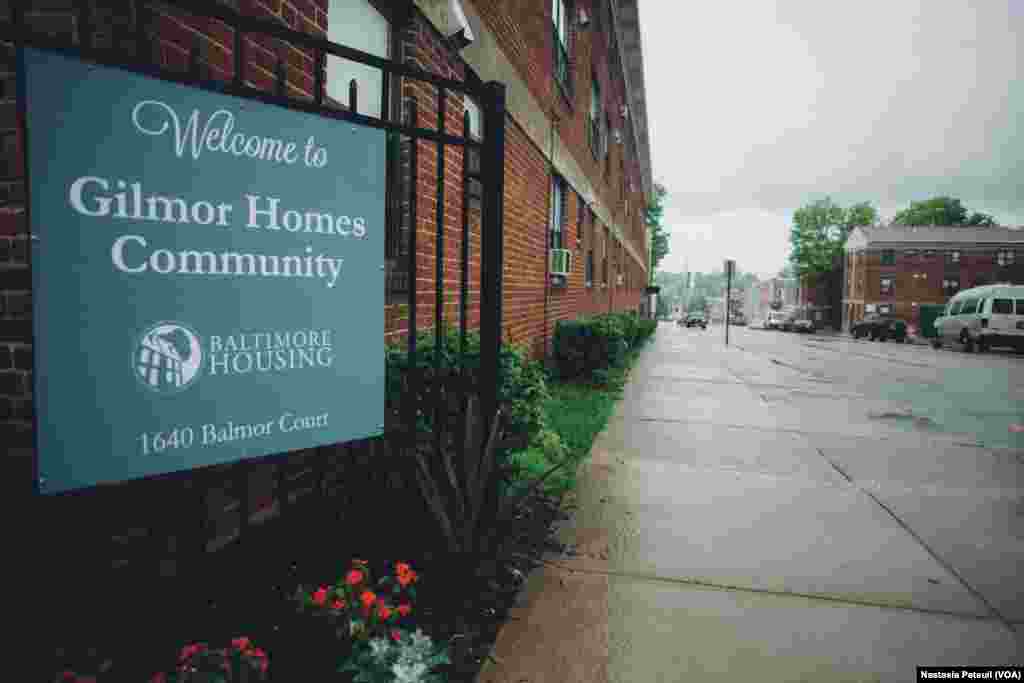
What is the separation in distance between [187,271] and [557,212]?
843cm

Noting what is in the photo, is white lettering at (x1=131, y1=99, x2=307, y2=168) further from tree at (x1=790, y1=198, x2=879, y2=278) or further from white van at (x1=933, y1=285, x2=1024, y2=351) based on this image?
tree at (x1=790, y1=198, x2=879, y2=278)

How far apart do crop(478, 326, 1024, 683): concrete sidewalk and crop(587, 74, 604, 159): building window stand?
9.48 meters

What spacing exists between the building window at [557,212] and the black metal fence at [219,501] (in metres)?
6.77

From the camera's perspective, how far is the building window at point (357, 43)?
3342 millimetres

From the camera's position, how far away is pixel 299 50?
9.25 feet

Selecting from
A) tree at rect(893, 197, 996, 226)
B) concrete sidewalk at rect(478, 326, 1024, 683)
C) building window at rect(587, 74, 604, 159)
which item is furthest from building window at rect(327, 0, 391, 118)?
tree at rect(893, 197, 996, 226)

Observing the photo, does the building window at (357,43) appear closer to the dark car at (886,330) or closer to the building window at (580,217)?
the building window at (580,217)

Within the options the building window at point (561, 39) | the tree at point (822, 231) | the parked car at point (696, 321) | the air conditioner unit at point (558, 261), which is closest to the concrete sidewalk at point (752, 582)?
the air conditioner unit at point (558, 261)

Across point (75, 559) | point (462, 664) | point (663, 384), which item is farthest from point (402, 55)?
point (663, 384)

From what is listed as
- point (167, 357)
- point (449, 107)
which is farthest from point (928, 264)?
point (167, 357)

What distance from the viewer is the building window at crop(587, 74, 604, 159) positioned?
12.4m

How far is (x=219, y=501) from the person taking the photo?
239 centimetres

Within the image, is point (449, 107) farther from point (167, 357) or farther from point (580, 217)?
point (580, 217)

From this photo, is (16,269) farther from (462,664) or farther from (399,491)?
(462,664)
